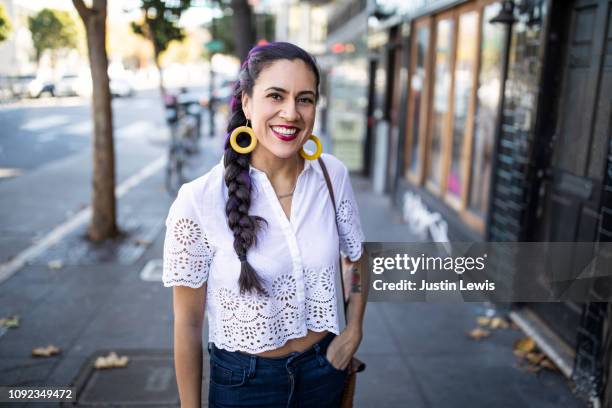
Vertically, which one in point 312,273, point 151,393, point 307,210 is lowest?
point 151,393

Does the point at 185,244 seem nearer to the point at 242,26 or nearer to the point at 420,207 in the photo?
the point at 420,207

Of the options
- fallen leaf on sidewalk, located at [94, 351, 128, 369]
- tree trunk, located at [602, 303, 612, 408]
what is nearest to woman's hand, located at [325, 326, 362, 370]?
tree trunk, located at [602, 303, 612, 408]

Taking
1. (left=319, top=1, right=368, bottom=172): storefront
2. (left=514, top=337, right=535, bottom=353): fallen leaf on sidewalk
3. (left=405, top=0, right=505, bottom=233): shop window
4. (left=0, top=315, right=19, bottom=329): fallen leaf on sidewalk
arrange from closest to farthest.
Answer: (left=514, top=337, right=535, bottom=353): fallen leaf on sidewalk, (left=0, top=315, right=19, bottom=329): fallen leaf on sidewalk, (left=405, top=0, right=505, bottom=233): shop window, (left=319, top=1, right=368, bottom=172): storefront

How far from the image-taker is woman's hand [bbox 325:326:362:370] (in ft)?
6.81

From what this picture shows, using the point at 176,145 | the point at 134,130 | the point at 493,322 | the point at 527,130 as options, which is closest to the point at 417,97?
the point at 527,130

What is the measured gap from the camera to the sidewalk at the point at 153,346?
378cm

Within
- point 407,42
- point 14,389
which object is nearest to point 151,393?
point 14,389

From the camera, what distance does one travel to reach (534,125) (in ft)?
14.9

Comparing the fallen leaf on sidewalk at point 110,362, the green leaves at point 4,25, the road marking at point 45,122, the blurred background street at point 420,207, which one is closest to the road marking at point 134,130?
the road marking at point 45,122

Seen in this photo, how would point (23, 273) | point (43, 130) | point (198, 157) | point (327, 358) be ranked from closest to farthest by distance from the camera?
point (327, 358) → point (23, 273) → point (198, 157) → point (43, 130)

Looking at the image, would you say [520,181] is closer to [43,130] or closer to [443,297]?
[443,297]

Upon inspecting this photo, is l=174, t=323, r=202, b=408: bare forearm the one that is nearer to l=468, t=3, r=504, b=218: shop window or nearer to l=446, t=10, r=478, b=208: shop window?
l=468, t=3, r=504, b=218: shop window

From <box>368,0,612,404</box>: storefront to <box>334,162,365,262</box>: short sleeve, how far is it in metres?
1.40

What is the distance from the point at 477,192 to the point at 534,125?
1.59 m
